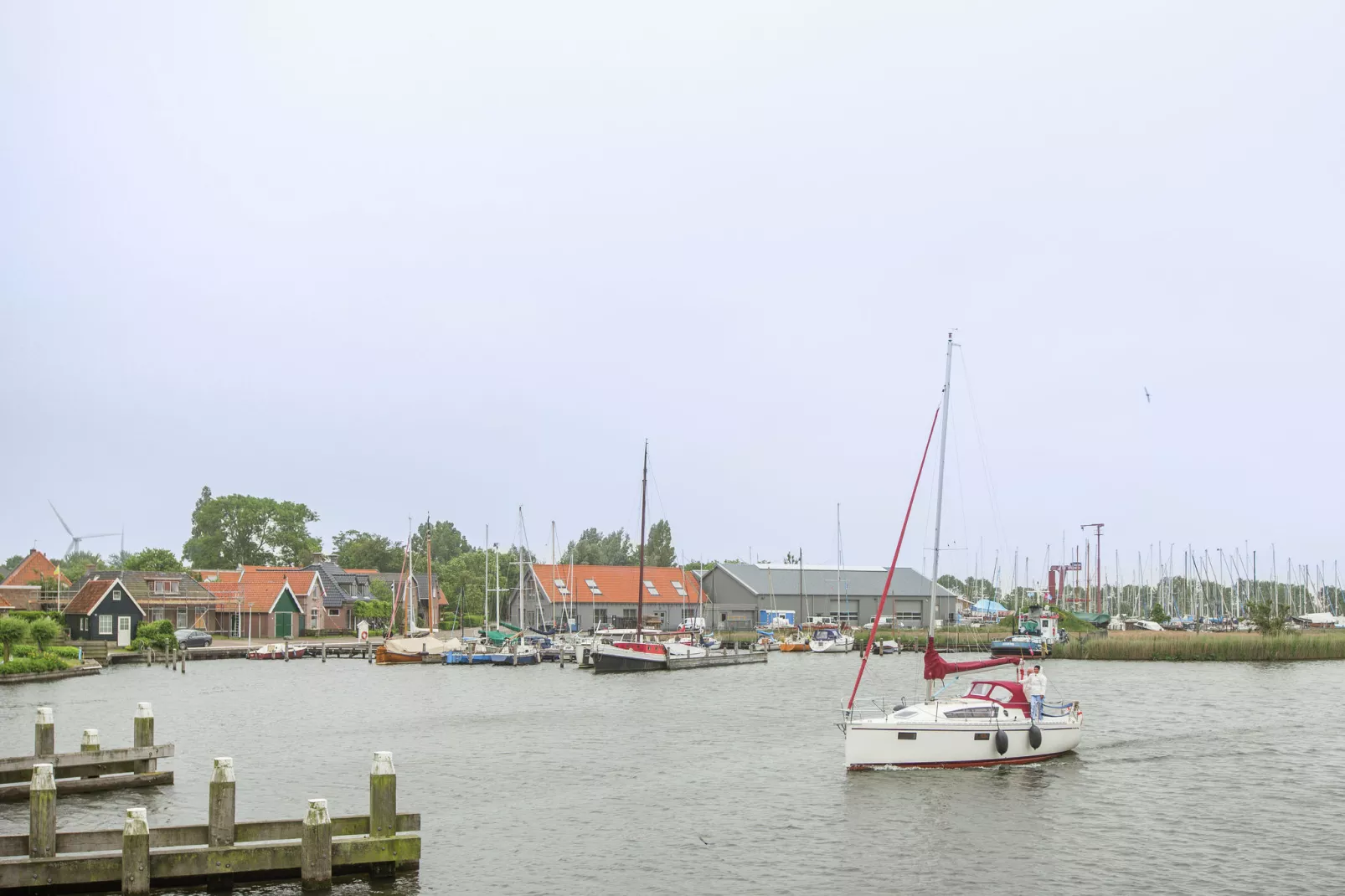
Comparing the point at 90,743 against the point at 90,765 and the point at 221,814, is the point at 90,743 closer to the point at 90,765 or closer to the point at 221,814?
the point at 90,765

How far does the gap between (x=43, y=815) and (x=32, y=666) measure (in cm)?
6976

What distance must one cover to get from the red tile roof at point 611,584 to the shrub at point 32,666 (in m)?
58.0

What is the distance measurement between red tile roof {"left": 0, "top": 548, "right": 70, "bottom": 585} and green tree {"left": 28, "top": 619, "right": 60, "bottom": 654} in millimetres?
42389

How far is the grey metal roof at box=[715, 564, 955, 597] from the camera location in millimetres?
149250

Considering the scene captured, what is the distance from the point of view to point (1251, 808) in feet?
118

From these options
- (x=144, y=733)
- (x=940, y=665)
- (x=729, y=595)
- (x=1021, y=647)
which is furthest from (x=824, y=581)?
(x=144, y=733)

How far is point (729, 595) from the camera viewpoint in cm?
15112

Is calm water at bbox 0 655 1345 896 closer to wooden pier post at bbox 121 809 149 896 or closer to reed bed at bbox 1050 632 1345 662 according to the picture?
wooden pier post at bbox 121 809 149 896

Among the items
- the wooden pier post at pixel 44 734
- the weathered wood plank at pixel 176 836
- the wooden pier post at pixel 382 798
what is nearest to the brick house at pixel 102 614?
the wooden pier post at pixel 44 734

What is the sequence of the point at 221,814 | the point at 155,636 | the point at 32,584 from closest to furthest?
the point at 221,814 < the point at 155,636 < the point at 32,584

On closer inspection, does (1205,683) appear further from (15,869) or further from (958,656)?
(15,869)

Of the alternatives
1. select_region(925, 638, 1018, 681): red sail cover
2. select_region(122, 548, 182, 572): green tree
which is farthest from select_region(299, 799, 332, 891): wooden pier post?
select_region(122, 548, 182, 572): green tree

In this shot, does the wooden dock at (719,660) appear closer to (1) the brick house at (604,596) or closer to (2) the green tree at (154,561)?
(1) the brick house at (604,596)

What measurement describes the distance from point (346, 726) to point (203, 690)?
2721 cm
